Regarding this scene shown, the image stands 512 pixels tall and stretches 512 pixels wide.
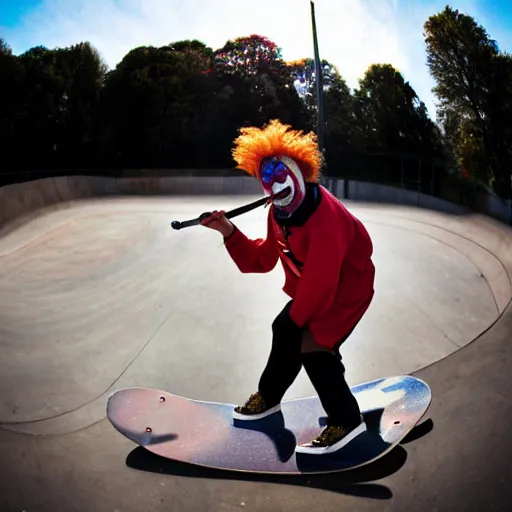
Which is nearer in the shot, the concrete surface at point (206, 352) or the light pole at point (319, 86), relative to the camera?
the concrete surface at point (206, 352)

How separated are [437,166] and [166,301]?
12.6 ft

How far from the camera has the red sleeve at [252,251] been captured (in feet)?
10.9

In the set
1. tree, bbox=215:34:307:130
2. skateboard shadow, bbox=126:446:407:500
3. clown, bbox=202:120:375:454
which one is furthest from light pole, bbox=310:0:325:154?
skateboard shadow, bbox=126:446:407:500

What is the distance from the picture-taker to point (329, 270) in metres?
2.78

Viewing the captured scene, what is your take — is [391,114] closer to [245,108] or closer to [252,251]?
[245,108]

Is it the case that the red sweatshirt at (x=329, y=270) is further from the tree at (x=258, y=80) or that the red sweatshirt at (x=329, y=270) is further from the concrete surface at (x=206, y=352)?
the tree at (x=258, y=80)

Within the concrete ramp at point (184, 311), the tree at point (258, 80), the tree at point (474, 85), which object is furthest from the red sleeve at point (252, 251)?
the tree at point (258, 80)

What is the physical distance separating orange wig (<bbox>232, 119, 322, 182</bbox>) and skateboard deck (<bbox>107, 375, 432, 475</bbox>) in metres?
1.37

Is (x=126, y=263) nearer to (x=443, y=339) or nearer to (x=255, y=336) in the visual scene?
(x=255, y=336)

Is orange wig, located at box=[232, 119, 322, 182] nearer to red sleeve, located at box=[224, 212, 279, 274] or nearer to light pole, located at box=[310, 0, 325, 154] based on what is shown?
red sleeve, located at box=[224, 212, 279, 274]

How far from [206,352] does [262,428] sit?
1.20 meters

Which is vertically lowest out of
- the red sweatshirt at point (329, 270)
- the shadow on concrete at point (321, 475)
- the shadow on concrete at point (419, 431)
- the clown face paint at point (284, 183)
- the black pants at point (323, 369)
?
the shadow on concrete at point (321, 475)

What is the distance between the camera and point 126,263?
6250 mm

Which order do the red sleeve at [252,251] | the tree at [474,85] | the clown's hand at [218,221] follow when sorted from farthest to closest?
the tree at [474,85] < the red sleeve at [252,251] < the clown's hand at [218,221]
